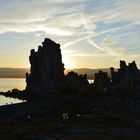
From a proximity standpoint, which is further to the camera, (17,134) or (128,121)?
(128,121)

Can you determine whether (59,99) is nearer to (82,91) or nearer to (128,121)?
(82,91)

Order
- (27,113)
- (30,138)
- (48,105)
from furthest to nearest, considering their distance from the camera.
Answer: (48,105) → (27,113) → (30,138)

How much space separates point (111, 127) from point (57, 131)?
1210 centimetres

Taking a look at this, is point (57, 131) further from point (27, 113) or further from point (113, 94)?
point (113, 94)

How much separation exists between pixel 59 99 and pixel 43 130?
85136 millimetres

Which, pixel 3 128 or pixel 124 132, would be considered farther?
pixel 3 128

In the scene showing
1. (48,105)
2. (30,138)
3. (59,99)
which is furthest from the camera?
(59,99)

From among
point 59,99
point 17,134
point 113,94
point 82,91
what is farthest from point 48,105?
point 17,134

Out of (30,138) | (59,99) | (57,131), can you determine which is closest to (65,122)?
(57,131)

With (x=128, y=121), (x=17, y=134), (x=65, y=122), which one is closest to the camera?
(x=17, y=134)

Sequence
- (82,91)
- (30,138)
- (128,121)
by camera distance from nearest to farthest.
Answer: (30,138)
(128,121)
(82,91)

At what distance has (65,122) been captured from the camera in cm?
7612

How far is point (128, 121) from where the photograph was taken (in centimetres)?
8162

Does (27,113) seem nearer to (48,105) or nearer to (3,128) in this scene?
(48,105)
